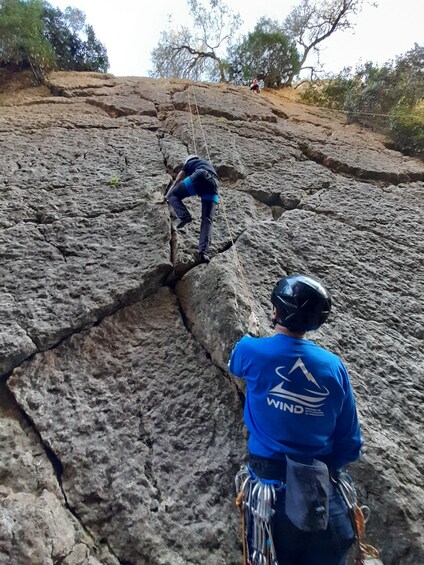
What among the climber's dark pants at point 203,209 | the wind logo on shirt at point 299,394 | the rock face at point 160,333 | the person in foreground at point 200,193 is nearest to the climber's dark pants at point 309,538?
the wind logo on shirt at point 299,394

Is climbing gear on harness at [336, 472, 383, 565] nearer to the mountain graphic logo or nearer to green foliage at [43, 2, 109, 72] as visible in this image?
the mountain graphic logo

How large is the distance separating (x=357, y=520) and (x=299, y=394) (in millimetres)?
673

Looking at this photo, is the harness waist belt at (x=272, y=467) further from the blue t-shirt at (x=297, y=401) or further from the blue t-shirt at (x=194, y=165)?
the blue t-shirt at (x=194, y=165)

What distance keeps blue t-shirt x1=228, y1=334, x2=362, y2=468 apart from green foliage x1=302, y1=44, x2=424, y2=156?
681 cm

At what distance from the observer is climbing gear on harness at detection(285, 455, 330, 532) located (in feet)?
4.63

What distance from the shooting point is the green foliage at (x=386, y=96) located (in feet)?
24.0

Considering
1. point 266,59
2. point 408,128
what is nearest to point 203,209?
point 408,128

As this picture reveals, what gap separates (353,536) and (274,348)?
807 millimetres

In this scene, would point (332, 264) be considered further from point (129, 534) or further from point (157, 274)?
point (129, 534)

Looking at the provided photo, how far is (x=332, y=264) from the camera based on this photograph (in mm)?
3541

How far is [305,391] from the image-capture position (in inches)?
61.1

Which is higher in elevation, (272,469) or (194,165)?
(194,165)

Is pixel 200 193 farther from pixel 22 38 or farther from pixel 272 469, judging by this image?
pixel 22 38

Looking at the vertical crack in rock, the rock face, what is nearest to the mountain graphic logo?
the rock face
